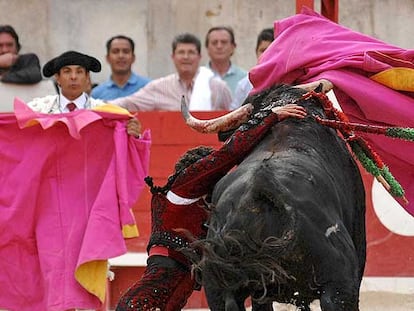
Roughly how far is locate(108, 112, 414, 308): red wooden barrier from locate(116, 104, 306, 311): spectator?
2.86 metres

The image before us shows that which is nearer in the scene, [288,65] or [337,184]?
[337,184]

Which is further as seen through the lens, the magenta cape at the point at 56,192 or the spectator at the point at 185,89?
the spectator at the point at 185,89

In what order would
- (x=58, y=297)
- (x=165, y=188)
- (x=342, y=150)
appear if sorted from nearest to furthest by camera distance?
(x=342, y=150) → (x=165, y=188) → (x=58, y=297)

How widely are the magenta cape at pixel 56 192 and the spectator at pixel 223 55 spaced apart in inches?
87.0

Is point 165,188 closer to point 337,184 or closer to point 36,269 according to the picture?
point 337,184

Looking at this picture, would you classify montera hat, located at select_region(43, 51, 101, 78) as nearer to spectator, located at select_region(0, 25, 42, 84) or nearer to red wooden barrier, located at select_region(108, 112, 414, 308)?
red wooden barrier, located at select_region(108, 112, 414, 308)

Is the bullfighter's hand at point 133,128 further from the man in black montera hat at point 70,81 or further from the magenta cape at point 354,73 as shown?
the magenta cape at point 354,73

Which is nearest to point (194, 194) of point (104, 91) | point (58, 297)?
point (58, 297)

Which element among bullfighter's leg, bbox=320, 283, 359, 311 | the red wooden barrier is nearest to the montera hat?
the red wooden barrier

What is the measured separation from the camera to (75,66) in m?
7.07

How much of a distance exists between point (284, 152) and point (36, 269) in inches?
108

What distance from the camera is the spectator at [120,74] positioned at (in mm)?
9062

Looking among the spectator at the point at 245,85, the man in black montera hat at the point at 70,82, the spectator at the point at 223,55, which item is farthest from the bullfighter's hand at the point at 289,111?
the spectator at the point at 223,55

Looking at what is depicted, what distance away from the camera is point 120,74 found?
9.09m
